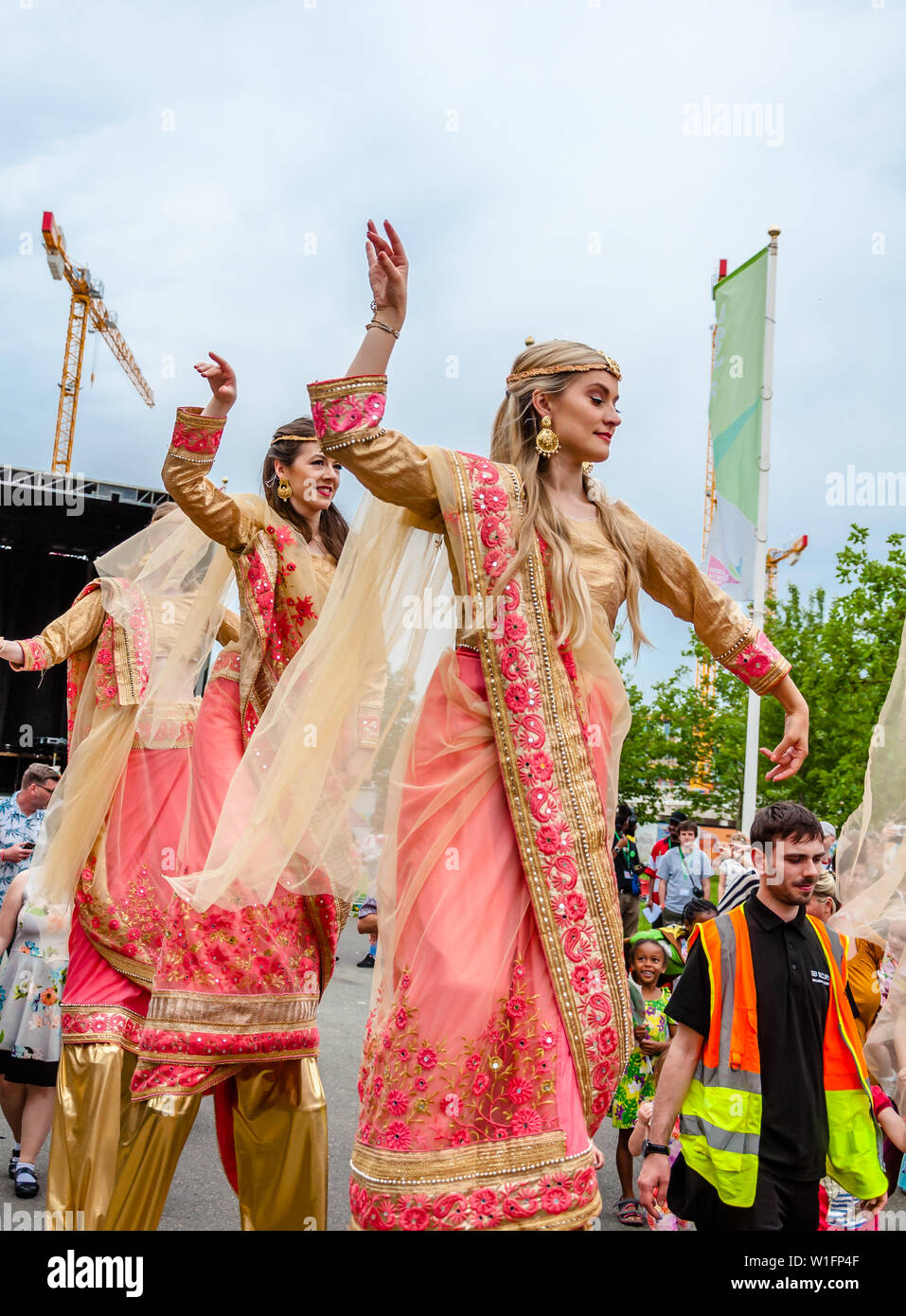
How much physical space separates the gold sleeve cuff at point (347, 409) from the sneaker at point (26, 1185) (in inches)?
133

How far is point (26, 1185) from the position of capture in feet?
15.9

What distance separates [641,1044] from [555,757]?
3.16 metres

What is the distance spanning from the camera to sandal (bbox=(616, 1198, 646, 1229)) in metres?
5.26

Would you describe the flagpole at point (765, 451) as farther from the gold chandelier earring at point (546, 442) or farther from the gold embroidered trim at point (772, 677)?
the gold chandelier earring at point (546, 442)

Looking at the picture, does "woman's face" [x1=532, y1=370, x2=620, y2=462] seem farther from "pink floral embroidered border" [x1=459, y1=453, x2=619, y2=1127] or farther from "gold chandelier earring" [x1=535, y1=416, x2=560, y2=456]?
"pink floral embroidered border" [x1=459, y1=453, x2=619, y2=1127]

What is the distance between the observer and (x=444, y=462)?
2.90m

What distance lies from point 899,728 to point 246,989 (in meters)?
1.73

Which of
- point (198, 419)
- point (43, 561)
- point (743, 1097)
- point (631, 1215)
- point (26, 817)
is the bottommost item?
point (631, 1215)

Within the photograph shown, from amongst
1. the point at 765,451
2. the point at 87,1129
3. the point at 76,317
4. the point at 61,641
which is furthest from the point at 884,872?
the point at 76,317

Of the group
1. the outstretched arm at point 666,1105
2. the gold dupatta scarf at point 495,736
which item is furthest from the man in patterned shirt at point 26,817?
the outstretched arm at point 666,1105

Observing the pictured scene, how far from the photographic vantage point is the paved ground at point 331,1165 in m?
4.67

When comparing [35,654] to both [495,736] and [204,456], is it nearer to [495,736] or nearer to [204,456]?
[204,456]

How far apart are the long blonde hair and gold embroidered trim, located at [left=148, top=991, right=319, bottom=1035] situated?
1.28m
